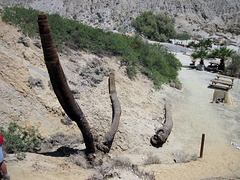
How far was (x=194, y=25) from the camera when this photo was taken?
53531mm

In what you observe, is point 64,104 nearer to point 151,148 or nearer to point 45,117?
point 45,117

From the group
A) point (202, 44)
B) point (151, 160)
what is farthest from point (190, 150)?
point (202, 44)

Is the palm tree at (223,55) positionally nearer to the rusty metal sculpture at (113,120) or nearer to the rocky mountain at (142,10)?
the rusty metal sculpture at (113,120)

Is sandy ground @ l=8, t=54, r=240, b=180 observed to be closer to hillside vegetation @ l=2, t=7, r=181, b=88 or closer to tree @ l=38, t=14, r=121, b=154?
tree @ l=38, t=14, r=121, b=154

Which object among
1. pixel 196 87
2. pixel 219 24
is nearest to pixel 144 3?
pixel 219 24

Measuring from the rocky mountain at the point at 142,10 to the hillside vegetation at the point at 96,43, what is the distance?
3721 cm

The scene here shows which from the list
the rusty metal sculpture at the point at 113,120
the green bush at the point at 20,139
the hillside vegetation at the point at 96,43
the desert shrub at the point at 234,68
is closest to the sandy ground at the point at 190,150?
the green bush at the point at 20,139

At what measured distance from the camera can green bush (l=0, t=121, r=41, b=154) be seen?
5359 mm

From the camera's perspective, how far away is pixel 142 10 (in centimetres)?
5416

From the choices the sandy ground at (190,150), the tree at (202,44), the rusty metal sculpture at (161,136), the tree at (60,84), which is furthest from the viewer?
the tree at (202,44)

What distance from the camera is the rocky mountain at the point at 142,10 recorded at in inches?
2056

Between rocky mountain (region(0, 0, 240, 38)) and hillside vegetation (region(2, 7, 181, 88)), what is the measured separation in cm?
3721

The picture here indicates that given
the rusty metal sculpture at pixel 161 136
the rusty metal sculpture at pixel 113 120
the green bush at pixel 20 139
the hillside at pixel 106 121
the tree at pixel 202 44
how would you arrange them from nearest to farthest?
1. the green bush at pixel 20 139
2. the hillside at pixel 106 121
3. the rusty metal sculpture at pixel 113 120
4. the rusty metal sculpture at pixel 161 136
5. the tree at pixel 202 44

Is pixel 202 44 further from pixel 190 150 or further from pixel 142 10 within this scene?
pixel 190 150
